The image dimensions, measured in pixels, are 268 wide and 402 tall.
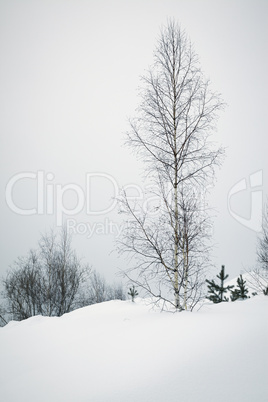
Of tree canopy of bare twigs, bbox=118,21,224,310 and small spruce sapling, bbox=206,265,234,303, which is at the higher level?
tree canopy of bare twigs, bbox=118,21,224,310

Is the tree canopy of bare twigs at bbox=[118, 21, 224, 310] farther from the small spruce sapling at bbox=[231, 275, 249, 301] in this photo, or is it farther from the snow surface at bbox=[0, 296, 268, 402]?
the small spruce sapling at bbox=[231, 275, 249, 301]

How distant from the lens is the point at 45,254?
18.0 metres

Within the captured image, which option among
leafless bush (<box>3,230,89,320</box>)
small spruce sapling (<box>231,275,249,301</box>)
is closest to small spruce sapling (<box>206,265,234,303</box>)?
small spruce sapling (<box>231,275,249,301</box>)

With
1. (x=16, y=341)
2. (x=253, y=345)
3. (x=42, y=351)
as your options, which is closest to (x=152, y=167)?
(x=253, y=345)

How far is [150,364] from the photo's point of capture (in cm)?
275

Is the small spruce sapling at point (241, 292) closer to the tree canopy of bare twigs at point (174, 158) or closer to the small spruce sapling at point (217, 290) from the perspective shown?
the small spruce sapling at point (217, 290)

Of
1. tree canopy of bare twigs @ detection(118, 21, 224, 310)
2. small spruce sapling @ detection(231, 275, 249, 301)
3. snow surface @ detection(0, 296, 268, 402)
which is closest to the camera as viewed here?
snow surface @ detection(0, 296, 268, 402)

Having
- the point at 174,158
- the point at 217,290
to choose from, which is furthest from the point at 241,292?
the point at 174,158

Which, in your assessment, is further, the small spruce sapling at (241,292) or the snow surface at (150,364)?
the small spruce sapling at (241,292)

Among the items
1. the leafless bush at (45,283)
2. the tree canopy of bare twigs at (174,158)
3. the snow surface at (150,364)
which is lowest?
the leafless bush at (45,283)

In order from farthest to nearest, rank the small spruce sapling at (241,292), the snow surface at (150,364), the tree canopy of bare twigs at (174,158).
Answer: the small spruce sapling at (241,292)
the tree canopy of bare twigs at (174,158)
the snow surface at (150,364)

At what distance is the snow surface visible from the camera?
6.98 feet

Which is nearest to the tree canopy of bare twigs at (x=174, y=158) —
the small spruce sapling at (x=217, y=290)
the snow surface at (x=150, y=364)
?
the snow surface at (x=150, y=364)

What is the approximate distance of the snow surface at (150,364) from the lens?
2127mm
